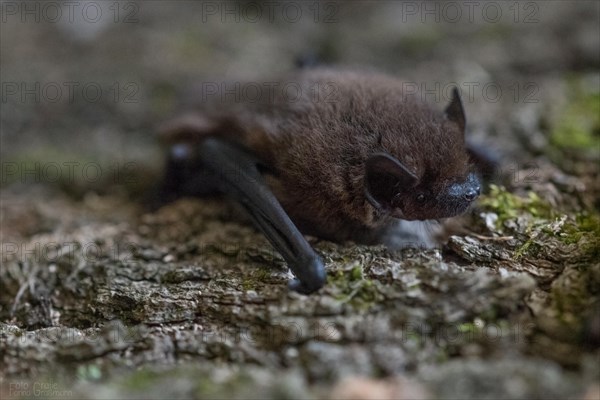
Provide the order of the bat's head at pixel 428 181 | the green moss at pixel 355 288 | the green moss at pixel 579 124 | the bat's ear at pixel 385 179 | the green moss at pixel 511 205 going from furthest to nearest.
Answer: the green moss at pixel 579 124
the green moss at pixel 511 205
the bat's head at pixel 428 181
the bat's ear at pixel 385 179
the green moss at pixel 355 288

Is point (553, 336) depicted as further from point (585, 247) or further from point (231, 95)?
point (231, 95)

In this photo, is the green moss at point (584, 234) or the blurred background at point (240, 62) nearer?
the green moss at point (584, 234)

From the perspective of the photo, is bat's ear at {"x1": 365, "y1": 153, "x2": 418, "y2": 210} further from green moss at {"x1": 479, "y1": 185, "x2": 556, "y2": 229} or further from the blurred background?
the blurred background

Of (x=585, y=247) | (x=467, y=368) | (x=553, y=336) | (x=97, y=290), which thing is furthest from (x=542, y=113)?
(x=97, y=290)

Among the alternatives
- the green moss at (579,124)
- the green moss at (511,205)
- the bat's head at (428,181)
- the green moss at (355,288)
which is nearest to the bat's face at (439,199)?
the bat's head at (428,181)

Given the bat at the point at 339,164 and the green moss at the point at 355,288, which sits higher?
the bat at the point at 339,164

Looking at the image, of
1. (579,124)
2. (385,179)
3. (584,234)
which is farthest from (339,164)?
(579,124)

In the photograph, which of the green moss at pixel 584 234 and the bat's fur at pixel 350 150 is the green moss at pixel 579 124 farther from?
the bat's fur at pixel 350 150
